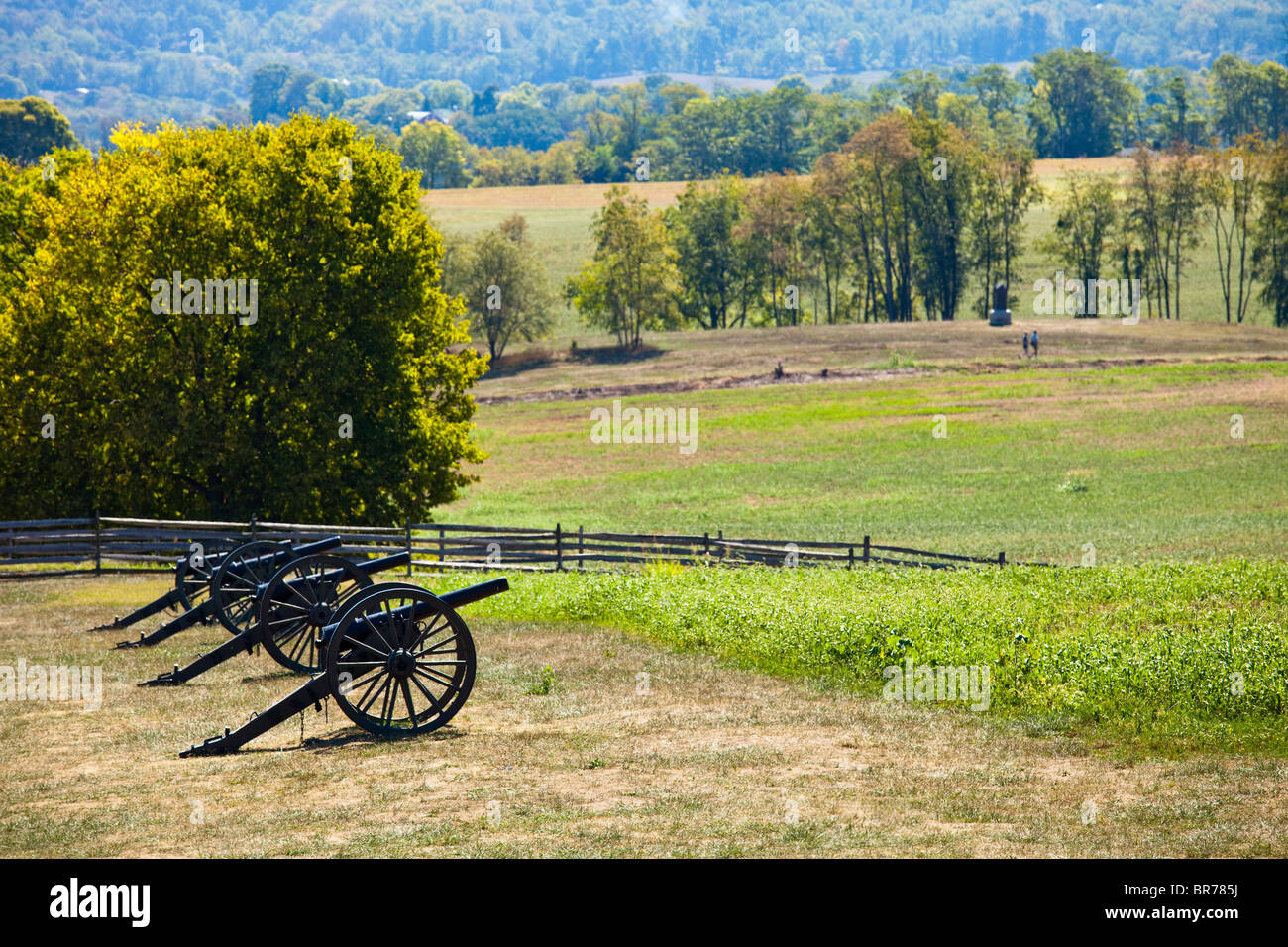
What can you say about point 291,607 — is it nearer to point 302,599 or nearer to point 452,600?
point 302,599

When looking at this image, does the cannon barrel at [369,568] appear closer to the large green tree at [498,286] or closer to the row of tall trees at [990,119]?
the large green tree at [498,286]

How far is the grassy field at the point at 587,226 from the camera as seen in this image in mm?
105312

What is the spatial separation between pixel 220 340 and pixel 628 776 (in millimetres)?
24798

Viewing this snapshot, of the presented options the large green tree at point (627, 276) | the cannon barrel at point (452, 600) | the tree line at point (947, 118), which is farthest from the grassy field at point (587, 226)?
the cannon barrel at point (452, 600)

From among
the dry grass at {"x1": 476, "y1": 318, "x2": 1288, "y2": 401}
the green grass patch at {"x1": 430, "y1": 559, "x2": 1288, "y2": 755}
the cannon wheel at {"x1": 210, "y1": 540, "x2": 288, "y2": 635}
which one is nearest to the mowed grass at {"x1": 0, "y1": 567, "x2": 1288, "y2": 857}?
the green grass patch at {"x1": 430, "y1": 559, "x2": 1288, "y2": 755}

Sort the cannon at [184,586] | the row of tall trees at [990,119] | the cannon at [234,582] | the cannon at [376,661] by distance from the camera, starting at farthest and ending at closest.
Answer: the row of tall trees at [990,119], the cannon at [184,586], the cannon at [234,582], the cannon at [376,661]

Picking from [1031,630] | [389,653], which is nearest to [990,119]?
[1031,630]

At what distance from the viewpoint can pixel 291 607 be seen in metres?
17.0

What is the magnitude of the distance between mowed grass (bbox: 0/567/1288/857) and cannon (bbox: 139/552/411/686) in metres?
0.43

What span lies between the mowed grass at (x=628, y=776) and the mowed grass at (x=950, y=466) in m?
19.4

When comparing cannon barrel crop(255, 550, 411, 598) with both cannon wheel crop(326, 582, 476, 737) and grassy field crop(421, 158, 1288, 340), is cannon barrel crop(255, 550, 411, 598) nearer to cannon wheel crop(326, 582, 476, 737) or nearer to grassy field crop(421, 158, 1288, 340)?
cannon wheel crop(326, 582, 476, 737)

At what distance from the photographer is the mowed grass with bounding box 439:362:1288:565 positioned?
39656mm

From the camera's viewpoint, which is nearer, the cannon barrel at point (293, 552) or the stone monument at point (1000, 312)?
the cannon barrel at point (293, 552)
